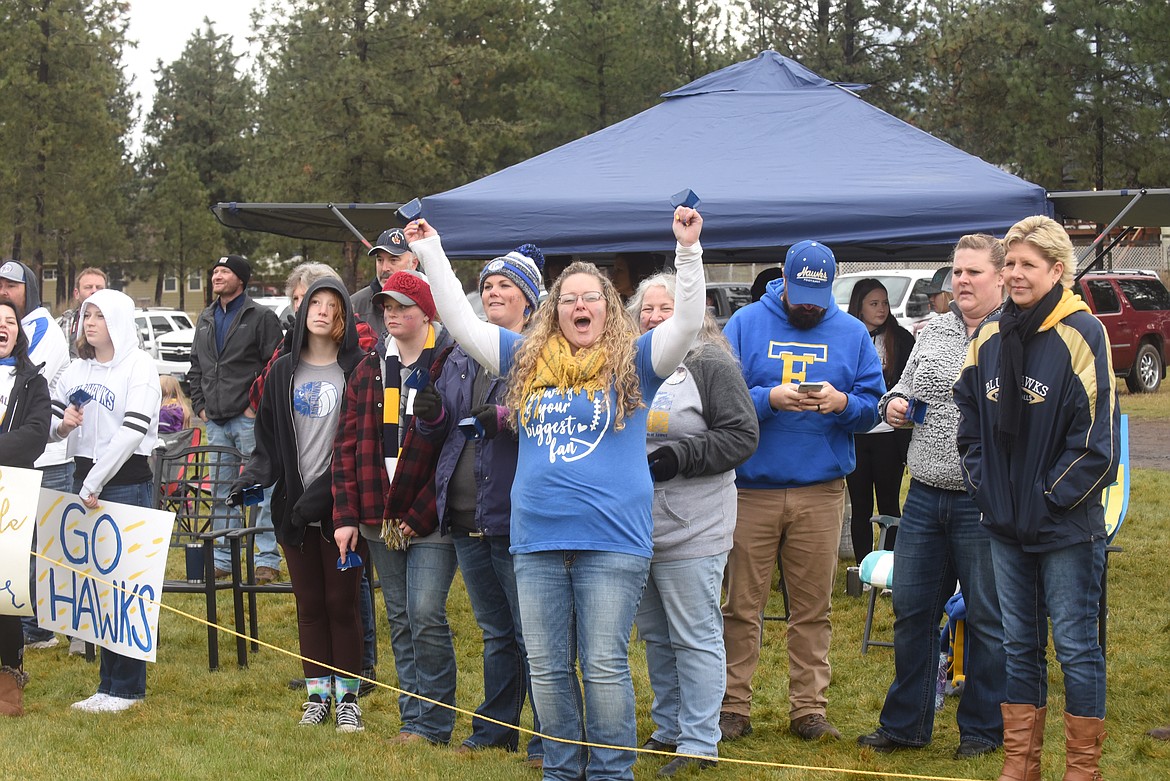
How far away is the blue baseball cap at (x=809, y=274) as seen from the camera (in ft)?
17.1

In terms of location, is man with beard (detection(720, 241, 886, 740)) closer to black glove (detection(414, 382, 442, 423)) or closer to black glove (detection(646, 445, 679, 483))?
black glove (detection(646, 445, 679, 483))

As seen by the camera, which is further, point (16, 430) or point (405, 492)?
point (16, 430)

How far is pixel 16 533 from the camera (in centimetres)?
556

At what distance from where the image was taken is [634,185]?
295 inches

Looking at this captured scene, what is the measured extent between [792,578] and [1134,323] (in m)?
17.1

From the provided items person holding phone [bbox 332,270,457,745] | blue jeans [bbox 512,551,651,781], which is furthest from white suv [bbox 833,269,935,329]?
blue jeans [bbox 512,551,651,781]

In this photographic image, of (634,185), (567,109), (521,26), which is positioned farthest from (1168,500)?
(521,26)

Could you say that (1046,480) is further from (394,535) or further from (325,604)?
(325,604)

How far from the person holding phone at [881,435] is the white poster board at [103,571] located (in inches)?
158

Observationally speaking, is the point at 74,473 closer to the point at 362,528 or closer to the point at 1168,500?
the point at 362,528

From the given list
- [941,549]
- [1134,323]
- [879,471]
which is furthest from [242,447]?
[1134,323]

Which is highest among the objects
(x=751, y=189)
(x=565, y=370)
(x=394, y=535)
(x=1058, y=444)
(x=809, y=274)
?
(x=751, y=189)

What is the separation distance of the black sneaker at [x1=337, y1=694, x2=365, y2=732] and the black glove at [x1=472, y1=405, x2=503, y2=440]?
65.5 inches

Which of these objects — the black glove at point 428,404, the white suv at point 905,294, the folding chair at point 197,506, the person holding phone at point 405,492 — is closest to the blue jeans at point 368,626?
the folding chair at point 197,506
